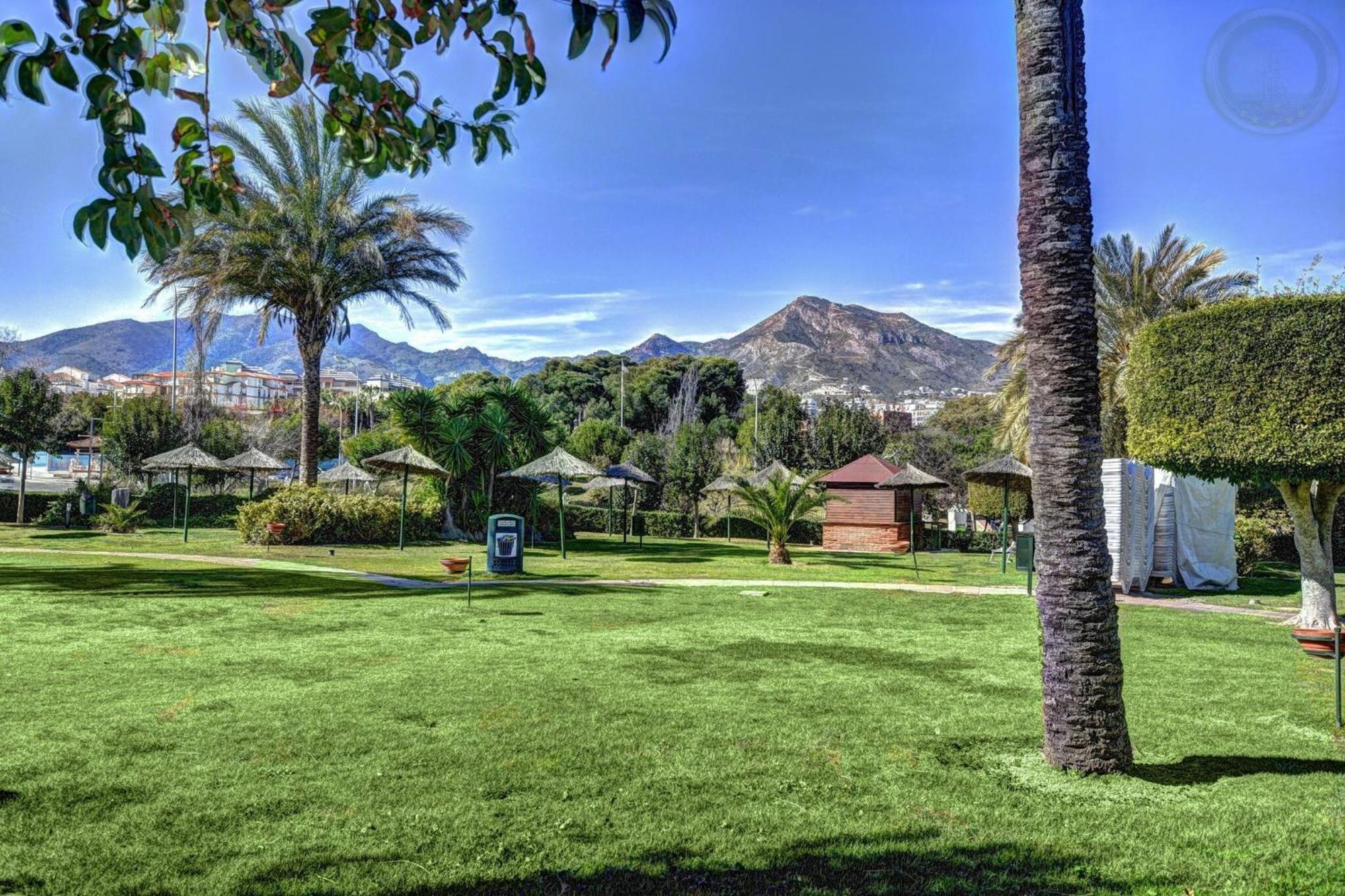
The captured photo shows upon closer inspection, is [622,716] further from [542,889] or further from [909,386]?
[909,386]

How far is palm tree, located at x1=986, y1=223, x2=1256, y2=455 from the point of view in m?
27.7

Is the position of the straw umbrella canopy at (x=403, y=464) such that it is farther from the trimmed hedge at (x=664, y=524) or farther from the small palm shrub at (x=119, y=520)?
the trimmed hedge at (x=664, y=524)

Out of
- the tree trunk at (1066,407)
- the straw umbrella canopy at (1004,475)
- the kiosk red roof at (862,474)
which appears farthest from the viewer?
the kiosk red roof at (862,474)

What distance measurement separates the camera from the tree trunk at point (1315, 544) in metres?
11.7

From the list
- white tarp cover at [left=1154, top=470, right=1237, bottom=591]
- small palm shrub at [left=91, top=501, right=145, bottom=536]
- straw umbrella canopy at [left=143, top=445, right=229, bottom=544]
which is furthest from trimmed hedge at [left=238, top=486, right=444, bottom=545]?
white tarp cover at [left=1154, top=470, right=1237, bottom=591]

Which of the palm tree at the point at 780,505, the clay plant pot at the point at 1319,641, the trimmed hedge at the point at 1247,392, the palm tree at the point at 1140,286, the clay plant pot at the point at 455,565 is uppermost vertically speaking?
the palm tree at the point at 1140,286

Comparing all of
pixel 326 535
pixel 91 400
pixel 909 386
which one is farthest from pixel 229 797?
pixel 909 386

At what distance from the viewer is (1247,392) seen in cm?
1110

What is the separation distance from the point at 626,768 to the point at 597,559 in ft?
59.9

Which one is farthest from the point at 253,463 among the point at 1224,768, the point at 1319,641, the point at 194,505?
the point at 1224,768

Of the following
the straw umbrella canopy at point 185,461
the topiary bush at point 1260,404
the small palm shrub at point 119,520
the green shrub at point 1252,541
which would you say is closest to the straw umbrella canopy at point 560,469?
the straw umbrella canopy at point 185,461

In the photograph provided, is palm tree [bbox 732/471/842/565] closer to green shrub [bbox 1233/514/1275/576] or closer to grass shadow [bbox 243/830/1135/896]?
green shrub [bbox 1233/514/1275/576]

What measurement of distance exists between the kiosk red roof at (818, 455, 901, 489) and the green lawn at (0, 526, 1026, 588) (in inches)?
111

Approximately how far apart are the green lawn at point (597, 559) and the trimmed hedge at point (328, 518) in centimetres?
88
